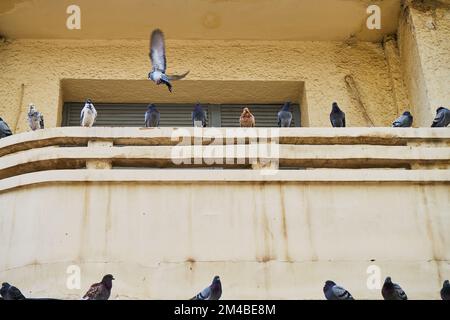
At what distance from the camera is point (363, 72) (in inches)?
449

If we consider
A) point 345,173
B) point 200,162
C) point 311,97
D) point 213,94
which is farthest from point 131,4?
point 345,173

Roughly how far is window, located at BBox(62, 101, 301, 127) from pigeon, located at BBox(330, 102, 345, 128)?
0.86 meters

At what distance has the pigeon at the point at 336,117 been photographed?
34.1 ft

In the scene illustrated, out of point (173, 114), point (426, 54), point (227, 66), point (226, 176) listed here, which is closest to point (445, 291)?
point (226, 176)

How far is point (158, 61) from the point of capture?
34.3ft

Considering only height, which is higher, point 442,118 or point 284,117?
point 284,117

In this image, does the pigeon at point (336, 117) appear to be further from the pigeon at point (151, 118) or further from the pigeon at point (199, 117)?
the pigeon at point (151, 118)

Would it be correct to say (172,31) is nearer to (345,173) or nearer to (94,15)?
(94,15)

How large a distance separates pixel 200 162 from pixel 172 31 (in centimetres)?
356

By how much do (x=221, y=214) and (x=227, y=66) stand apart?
381 cm

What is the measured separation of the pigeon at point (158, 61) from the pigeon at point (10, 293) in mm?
3358

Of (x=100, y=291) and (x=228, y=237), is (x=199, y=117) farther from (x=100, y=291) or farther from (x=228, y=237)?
(x=100, y=291)

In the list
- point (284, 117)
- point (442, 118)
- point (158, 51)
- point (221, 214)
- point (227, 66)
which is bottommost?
point (221, 214)

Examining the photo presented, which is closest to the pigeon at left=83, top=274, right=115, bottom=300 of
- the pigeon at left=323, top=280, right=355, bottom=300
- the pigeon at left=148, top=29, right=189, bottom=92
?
the pigeon at left=323, top=280, right=355, bottom=300
